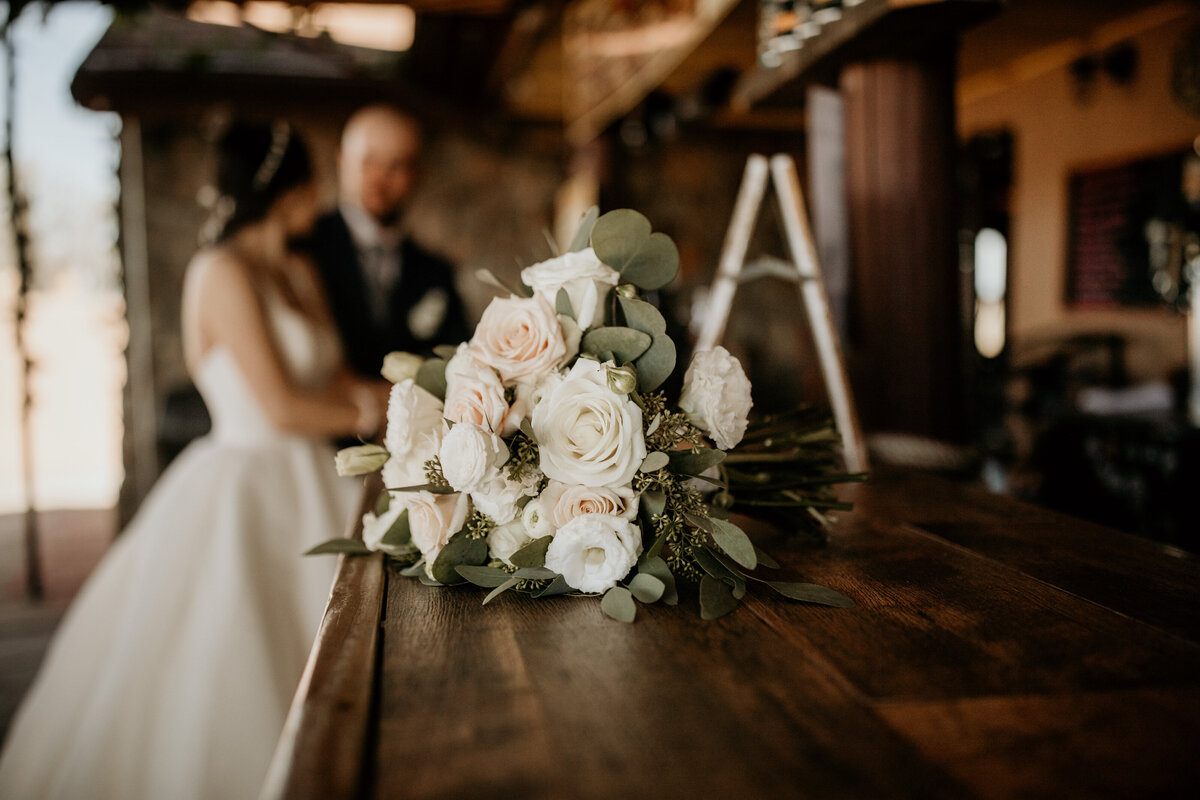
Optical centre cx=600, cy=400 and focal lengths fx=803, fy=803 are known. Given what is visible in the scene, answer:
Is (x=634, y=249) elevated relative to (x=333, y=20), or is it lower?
lower

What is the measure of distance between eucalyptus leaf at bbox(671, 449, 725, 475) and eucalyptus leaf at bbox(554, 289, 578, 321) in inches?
8.0

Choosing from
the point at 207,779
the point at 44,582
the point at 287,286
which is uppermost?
the point at 287,286

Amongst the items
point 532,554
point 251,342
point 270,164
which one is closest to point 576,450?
point 532,554

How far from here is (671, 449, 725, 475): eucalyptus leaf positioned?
35.7 inches

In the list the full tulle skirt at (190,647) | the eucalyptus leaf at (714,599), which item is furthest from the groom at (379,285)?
the eucalyptus leaf at (714,599)

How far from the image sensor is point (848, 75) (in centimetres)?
184

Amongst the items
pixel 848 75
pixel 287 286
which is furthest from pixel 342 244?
pixel 848 75

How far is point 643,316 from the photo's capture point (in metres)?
0.93

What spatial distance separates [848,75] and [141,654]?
205 cm

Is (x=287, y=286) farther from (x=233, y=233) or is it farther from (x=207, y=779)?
(x=207, y=779)

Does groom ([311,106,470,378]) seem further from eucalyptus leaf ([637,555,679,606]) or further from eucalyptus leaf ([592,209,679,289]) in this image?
eucalyptus leaf ([637,555,679,606])

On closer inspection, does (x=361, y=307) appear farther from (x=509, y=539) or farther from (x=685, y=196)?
(x=685, y=196)

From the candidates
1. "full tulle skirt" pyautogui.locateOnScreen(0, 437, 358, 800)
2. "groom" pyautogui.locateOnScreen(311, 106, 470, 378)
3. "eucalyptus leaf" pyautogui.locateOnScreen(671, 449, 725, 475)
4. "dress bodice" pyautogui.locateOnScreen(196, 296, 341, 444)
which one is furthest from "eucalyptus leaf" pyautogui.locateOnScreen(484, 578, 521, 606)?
"groom" pyautogui.locateOnScreen(311, 106, 470, 378)

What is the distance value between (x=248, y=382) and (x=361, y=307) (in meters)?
1.39
